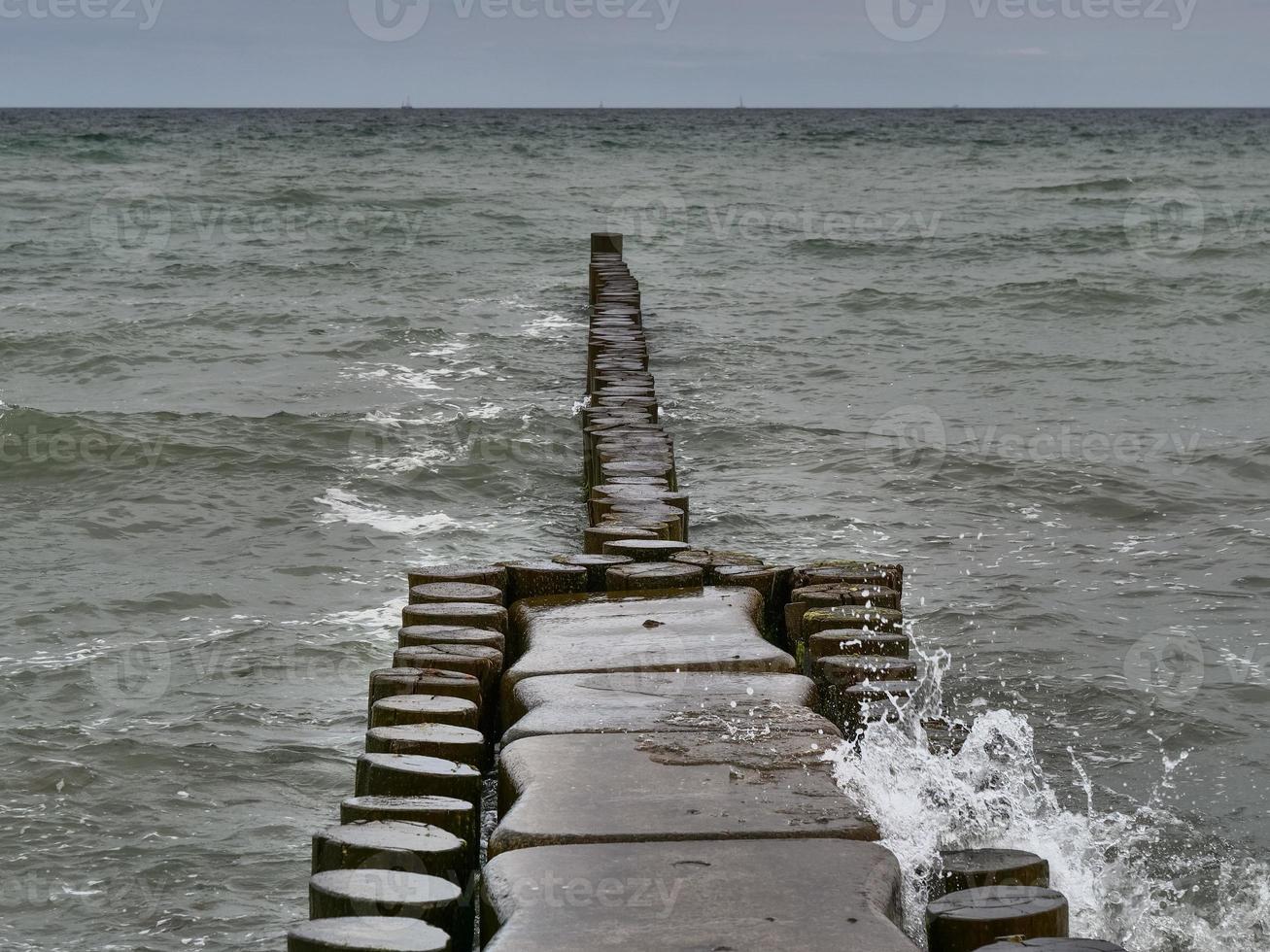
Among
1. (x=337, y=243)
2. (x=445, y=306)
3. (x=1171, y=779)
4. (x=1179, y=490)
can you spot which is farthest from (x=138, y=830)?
(x=337, y=243)

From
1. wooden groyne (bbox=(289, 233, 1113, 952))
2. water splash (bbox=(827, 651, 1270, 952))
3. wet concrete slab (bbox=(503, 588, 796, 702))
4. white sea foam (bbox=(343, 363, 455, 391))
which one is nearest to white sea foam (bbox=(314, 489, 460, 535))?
wooden groyne (bbox=(289, 233, 1113, 952))

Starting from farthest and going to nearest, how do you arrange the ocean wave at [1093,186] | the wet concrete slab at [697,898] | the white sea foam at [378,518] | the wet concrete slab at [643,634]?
the ocean wave at [1093,186]
the white sea foam at [378,518]
the wet concrete slab at [643,634]
the wet concrete slab at [697,898]

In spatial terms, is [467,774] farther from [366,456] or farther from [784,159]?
[784,159]

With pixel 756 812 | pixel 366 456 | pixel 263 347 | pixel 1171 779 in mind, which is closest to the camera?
pixel 756 812

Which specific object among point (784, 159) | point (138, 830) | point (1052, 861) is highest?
point (784, 159)

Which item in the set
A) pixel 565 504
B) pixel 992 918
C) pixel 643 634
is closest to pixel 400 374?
pixel 565 504

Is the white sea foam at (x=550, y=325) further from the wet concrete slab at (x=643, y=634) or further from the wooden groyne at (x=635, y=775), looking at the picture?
the wet concrete slab at (x=643, y=634)

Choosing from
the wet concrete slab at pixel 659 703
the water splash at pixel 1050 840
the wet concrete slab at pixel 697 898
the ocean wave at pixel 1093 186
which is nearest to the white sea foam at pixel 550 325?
the water splash at pixel 1050 840

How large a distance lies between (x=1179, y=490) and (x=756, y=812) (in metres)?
6.76

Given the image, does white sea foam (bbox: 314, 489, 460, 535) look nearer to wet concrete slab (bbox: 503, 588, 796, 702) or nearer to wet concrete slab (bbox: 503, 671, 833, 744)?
wet concrete slab (bbox: 503, 588, 796, 702)

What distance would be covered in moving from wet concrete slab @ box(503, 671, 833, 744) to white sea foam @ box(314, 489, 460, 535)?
4.46 metres

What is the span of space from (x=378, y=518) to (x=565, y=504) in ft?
3.67

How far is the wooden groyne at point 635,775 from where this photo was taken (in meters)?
2.63

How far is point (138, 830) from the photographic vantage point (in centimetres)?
457
